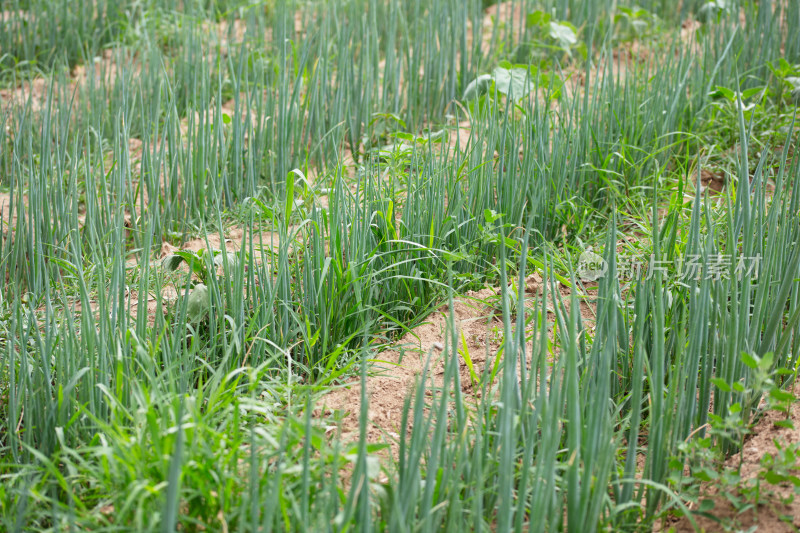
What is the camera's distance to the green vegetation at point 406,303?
1.14 meters

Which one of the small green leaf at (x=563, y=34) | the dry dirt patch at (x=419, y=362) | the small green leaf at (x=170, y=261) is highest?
the small green leaf at (x=563, y=34)

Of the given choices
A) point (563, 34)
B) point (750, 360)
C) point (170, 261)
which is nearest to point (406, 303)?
point (170, 261)

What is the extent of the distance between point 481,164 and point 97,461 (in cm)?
126

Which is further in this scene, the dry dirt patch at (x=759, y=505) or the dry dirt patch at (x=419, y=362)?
the dry dirt patch at (x=419, y=362)

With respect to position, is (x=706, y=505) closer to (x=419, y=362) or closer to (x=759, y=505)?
(x=759, y=505)

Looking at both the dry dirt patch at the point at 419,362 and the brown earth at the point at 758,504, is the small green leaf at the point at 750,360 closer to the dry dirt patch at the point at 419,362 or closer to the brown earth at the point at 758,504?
the brown earth at the point at 758,504

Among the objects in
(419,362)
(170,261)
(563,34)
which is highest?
(563,34)

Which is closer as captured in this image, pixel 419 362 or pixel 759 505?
pixel 759 505

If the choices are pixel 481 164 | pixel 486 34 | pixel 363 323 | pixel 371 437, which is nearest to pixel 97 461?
pixel 371 437

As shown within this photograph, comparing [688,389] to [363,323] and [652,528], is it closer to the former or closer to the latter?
[652,528]

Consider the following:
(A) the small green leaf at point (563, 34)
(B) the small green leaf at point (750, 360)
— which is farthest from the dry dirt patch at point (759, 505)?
(A) the small green leaf at point (563, 34)

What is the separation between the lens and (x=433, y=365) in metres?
1.72

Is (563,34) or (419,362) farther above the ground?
(563,34)

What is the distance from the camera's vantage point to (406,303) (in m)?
1.98
